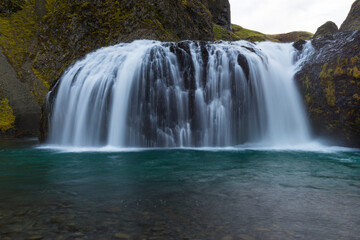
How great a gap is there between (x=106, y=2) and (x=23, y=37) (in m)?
9.93

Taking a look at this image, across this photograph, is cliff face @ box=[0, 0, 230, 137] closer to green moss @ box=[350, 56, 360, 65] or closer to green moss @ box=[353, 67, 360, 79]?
green moss @ box=[350, 56, 360, 65]

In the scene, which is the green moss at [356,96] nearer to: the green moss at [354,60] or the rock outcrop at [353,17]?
the green moss at [354,60]

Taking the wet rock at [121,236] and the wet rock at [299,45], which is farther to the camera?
the wet rock at [299,45]

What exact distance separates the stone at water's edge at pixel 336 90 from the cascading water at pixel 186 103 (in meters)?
0.70

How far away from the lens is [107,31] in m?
20.9

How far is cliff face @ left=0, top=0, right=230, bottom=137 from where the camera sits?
64.1ft

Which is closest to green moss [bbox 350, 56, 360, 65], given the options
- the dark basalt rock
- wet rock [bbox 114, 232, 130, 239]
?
the dark basalt rock

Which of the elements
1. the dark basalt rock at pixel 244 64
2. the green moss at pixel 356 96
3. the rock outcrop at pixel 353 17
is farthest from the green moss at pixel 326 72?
the rock outcrop at pixel 353 17

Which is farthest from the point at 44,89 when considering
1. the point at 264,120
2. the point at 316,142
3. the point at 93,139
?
the point at 316,142

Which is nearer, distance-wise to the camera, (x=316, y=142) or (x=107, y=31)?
(x=316, y=142)

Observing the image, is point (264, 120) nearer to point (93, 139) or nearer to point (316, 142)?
point (316, 142)

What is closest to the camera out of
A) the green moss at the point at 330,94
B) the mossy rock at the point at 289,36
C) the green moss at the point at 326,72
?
the green moss at the point at 330,94

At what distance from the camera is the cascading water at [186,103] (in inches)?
410

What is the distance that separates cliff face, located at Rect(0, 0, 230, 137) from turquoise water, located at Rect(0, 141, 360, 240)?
53.6 feet
